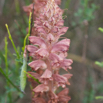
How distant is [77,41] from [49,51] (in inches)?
64.2

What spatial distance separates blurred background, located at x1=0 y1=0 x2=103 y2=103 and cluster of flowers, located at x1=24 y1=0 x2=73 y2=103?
55cm

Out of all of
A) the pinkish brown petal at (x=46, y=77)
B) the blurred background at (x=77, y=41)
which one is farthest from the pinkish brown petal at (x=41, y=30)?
the blurred background at (x=77, y=41)

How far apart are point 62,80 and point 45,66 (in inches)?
5.3

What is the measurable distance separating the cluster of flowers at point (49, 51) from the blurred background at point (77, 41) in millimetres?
551

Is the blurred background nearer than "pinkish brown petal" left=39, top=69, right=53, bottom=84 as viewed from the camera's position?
No

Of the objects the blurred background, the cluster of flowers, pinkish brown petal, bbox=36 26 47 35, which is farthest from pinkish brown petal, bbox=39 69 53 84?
the blurred background

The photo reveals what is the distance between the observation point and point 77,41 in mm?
2518

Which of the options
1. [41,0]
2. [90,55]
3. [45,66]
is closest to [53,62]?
[45,66]

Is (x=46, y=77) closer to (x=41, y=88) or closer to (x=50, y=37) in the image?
(x=41, y=88)

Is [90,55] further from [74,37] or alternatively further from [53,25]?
[53,25]

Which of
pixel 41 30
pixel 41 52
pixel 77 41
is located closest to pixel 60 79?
pixel 41 52

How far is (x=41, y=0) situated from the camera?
1.14m

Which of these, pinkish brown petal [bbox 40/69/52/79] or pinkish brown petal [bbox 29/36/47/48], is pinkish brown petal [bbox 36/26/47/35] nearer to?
pinkish brown petal [bbox 29/36/47/48]

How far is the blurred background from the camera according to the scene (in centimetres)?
165
